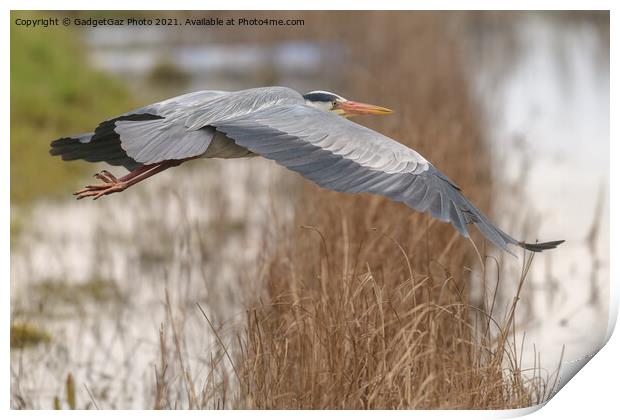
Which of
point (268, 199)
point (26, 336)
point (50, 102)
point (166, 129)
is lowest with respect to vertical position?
point (26, 336)

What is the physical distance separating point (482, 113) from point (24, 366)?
2.62m

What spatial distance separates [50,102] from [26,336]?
6.36 ft

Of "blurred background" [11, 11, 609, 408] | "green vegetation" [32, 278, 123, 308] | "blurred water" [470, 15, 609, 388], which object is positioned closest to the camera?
"blurred background" [11, 11, 609, 408]

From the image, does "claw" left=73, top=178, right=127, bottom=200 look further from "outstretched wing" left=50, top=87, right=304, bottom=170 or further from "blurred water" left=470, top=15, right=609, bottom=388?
"blurred water" left=470, top=15, right=609, bottom=388

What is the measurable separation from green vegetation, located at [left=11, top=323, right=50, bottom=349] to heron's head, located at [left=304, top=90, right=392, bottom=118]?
1.26 m

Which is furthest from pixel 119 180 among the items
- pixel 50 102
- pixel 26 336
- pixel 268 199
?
pixel 50 102

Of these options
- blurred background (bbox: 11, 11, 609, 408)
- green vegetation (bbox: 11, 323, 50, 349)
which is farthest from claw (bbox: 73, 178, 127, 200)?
green vegetation (bbox: 11, 323, 50, 349)

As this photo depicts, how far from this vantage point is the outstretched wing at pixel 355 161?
6.70 feet

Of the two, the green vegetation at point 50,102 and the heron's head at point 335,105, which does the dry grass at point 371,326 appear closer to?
the heron's head at point 335,105

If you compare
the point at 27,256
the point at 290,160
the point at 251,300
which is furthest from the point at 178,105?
the point at 27,256

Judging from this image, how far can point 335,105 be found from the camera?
2457 millimetres

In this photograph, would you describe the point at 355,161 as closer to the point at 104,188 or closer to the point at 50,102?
the point at 104,188

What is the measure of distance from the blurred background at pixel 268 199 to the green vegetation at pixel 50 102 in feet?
0.04

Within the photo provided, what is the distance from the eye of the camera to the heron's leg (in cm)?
220
